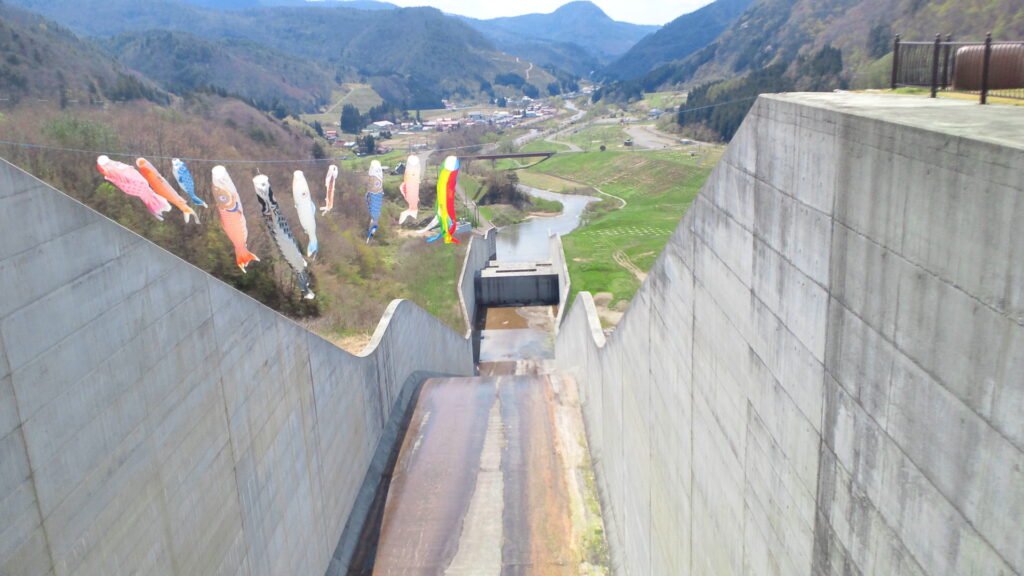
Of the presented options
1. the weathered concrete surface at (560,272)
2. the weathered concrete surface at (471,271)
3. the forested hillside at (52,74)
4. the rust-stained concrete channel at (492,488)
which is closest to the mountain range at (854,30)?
the weathered concrete surface at (560,272)

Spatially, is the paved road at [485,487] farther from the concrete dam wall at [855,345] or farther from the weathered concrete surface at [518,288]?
the weathered concrete surface at [518,288]

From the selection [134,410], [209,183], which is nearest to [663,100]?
[209,183]

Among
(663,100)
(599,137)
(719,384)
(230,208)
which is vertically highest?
(663,100)

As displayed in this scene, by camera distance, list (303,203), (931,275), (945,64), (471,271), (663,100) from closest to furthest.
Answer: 1. (931,275)
2. (945,64)
3. (303,203)
4. (471,271)
5. (663,100)

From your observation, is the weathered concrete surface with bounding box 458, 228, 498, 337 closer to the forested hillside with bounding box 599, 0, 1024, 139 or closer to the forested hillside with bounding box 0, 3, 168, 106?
the forested hillside with bounding box 599, 0, 1024, 139

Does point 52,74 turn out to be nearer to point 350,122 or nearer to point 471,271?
point 471,271

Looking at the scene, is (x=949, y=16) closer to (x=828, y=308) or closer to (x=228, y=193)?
(x=228, y=193)
